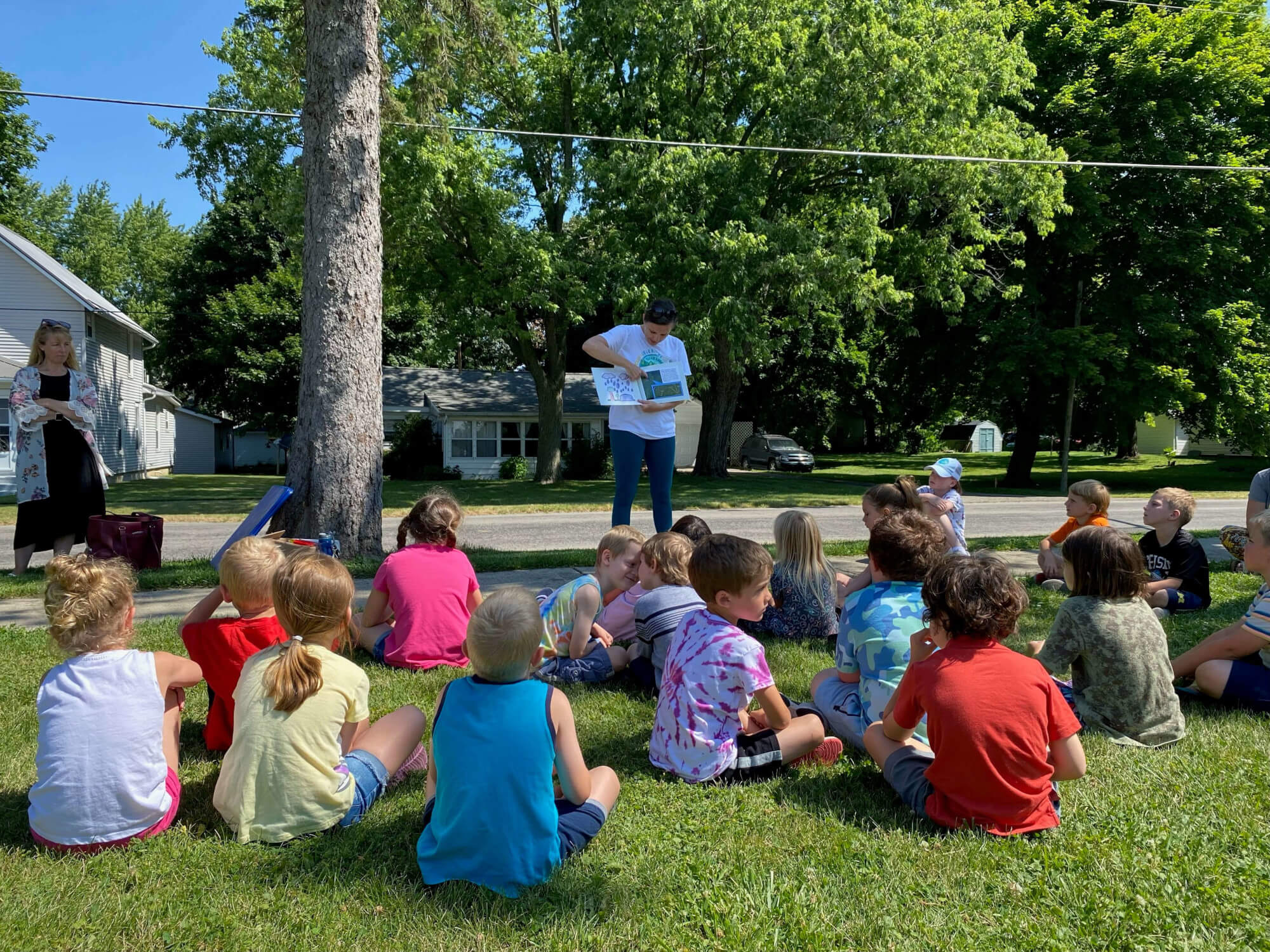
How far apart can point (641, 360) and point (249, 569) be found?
4.25 m

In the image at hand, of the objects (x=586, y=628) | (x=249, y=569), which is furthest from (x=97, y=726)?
(x=586, y=628)

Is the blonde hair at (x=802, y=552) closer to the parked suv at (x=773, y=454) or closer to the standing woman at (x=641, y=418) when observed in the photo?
the standing woman at (x=641, y=418)

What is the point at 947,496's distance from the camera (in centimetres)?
724

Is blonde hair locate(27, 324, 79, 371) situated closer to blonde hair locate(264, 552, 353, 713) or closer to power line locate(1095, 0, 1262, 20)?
blonde hair locate(264, 552, 353, 713)

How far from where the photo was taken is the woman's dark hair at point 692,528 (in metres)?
5.56

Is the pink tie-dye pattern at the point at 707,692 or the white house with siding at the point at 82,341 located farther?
the white house with siding at the point at 82,341

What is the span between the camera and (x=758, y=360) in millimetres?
22000

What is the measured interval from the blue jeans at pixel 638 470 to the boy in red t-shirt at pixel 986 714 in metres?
4.14

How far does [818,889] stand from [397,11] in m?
11.4

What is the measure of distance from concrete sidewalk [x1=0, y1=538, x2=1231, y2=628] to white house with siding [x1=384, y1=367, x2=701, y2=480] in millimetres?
24928

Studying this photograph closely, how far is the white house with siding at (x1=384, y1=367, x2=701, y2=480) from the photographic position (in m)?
34.8

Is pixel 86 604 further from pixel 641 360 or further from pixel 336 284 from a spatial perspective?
pixel 336 284

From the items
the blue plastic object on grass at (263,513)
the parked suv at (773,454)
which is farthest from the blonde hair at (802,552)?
the parked suv at (773,454)

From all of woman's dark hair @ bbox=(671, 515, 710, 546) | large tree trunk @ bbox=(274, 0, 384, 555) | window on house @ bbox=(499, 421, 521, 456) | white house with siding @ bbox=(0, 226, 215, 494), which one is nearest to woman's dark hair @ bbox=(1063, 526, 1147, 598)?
woman's dark hair @ bbox=(671, 515, 710, 546)
